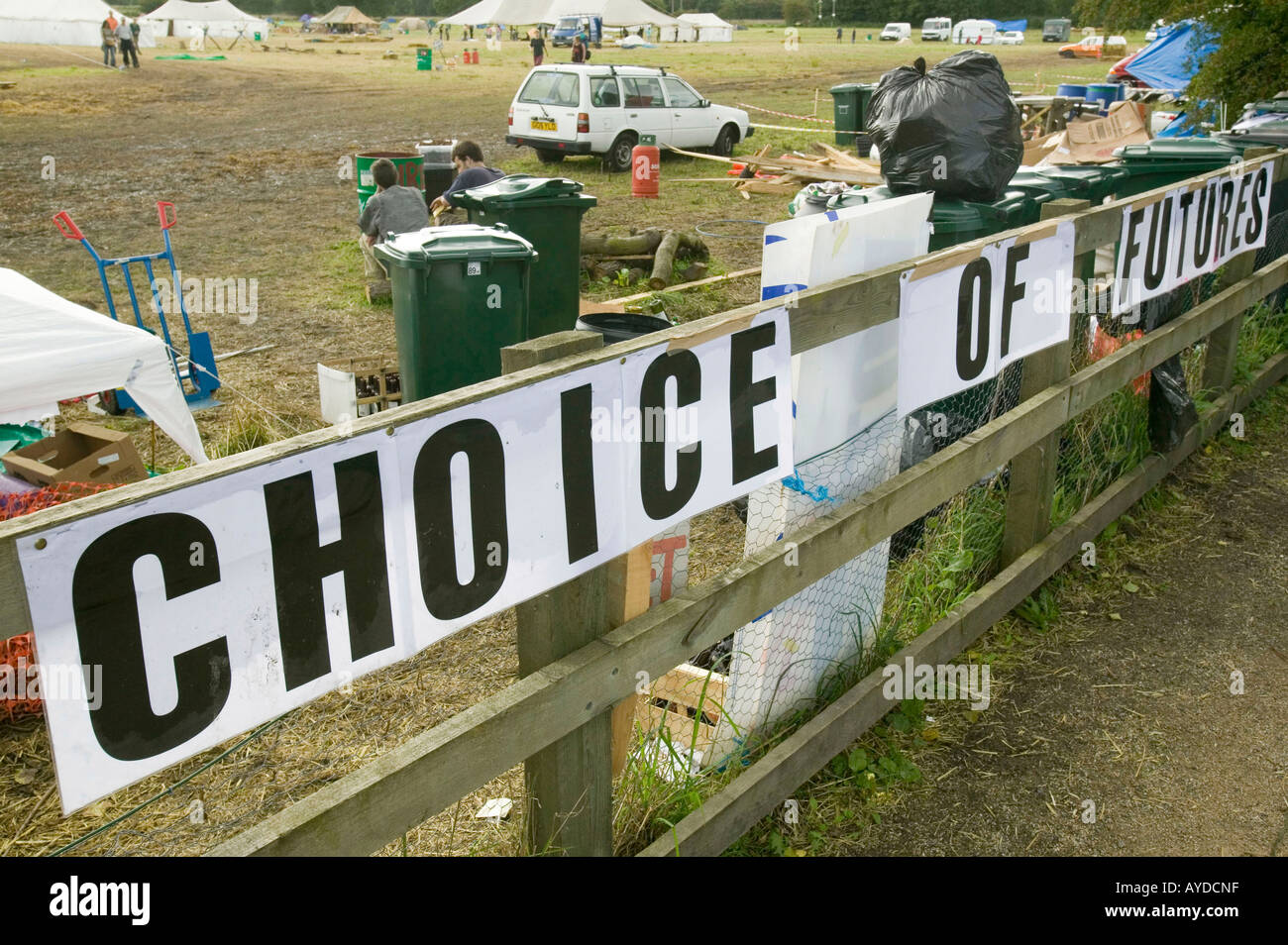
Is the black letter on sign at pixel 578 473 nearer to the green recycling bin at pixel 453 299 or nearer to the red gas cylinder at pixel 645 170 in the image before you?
the green recycling bin at pixel 453 299

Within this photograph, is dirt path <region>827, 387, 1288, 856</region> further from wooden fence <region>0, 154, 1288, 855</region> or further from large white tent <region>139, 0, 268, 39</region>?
large white tent <region>139, 0, 268, 39</region>

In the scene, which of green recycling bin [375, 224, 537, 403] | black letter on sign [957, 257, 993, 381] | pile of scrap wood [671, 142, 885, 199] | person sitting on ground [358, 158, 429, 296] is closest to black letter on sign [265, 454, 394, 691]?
black letter on sign [957, 257, 993, 381]

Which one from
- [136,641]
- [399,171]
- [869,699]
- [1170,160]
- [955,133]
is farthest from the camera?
[399,171]

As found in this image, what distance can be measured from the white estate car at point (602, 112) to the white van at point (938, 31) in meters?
66.6

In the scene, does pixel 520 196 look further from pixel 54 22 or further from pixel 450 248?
pixel 54 22

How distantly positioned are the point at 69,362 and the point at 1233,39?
1109 centimetres

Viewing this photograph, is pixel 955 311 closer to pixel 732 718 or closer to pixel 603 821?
pixel 732 718

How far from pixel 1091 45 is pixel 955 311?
67.0 m

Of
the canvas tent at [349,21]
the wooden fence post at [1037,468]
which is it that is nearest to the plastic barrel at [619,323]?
the wooden fence post at [1037,468]

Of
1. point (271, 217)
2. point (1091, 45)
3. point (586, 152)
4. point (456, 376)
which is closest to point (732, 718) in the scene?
point (456, 376)

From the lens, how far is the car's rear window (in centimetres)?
1931

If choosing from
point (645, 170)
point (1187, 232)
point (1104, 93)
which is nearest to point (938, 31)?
point (1104, 93)

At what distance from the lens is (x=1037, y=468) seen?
4531 millimetres

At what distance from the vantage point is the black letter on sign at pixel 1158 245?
4984 millimetres
